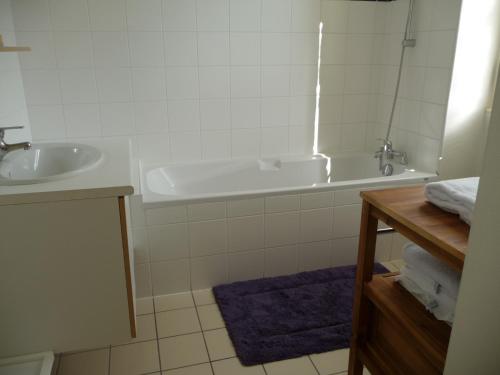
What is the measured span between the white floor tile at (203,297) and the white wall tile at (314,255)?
1.86ft

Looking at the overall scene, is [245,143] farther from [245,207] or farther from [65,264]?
[65,264]

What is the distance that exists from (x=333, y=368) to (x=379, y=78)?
2.09 metres

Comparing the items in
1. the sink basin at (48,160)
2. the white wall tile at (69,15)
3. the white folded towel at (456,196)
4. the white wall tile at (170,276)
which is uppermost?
the white wall tile at (69,15)

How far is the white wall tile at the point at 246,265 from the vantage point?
7.86 ft

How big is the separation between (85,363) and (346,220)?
1.55 metres

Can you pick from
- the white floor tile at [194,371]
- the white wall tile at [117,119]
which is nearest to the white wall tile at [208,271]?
the white floor tile at [194,371]

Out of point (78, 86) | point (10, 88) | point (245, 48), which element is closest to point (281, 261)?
point (245, 48)

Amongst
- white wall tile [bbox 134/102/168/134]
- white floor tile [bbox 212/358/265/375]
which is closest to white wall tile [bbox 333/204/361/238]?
white floor tile [bbox 212/358/265/375]

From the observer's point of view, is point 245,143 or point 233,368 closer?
point 233,368

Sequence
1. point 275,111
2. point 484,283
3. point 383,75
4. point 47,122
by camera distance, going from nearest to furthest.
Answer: point 484,283
point 47,122
point 275,111
point 383,75

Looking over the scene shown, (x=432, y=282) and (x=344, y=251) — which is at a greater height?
(x=432, y=282)

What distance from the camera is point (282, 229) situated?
2416mm

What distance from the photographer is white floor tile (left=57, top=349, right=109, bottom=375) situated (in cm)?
179

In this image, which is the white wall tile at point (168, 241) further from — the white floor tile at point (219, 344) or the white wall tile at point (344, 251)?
the white wall tile at point (344, 251)
